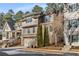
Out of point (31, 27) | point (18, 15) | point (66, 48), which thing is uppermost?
point (18, 15)

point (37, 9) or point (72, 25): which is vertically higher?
point (37, 9)

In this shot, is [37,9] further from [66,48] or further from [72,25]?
[66,48]

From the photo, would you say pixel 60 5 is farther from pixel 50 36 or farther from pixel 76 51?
pixel 76 51

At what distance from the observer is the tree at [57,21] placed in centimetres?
211

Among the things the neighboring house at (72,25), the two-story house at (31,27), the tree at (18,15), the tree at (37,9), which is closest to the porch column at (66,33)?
the neighboring house at (72,25)

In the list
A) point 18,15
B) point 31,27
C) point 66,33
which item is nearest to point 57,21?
point 66,33

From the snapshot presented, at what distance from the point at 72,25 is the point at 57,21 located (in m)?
0.16

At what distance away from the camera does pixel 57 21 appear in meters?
2.12

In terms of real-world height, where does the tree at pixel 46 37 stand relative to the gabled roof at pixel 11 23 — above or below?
below

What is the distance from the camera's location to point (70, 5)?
211 centimetres

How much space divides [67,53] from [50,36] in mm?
251

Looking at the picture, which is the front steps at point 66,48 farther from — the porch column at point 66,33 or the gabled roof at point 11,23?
the gabled roof at point 11,23

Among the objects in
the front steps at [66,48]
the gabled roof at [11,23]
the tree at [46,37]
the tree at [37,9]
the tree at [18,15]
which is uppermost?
the tree at [37,9]

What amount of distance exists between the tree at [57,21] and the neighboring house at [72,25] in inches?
1.7
